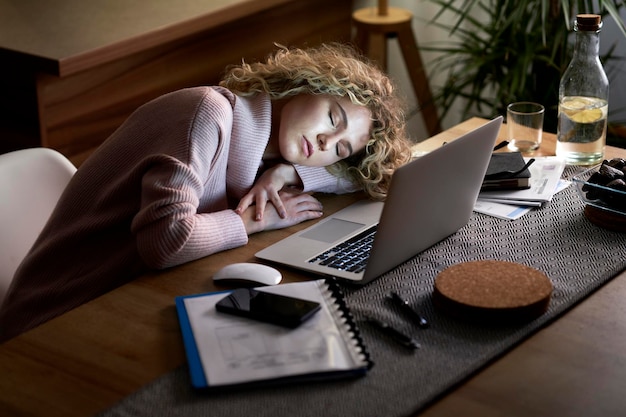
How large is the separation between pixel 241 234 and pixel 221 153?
0.15 m

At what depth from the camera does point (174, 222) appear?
1401 mm

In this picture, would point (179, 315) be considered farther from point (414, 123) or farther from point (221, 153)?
point (414, 123)

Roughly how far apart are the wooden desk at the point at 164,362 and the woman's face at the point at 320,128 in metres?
0.37

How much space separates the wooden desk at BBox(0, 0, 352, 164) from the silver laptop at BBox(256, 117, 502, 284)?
3.21 ft

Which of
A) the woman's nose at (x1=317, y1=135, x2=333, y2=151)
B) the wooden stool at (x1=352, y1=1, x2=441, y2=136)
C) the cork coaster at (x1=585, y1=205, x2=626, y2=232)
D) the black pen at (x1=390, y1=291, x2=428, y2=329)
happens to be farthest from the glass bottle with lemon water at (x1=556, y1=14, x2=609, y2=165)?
the wooden stool at (x1=352, y1=1, x2=441, y2=136)

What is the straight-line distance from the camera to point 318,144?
1604mm

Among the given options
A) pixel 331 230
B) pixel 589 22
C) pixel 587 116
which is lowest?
pixel 331 230

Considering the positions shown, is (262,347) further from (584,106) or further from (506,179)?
(584,106)

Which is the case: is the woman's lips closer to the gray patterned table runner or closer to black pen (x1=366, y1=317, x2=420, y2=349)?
the gray patterned table runner

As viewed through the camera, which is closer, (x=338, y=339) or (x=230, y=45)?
(x=338, y=339)

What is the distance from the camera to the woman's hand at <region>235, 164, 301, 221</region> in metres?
1.58

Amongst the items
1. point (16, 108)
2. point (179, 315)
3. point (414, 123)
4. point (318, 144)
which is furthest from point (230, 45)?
point (179, 315)

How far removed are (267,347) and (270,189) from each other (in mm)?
518

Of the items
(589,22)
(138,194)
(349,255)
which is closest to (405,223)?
(349,255)
